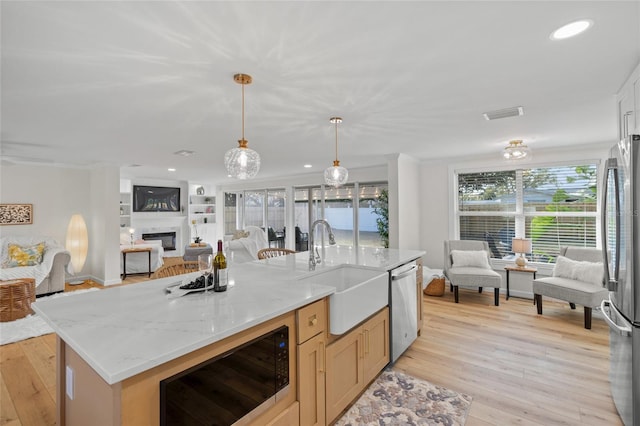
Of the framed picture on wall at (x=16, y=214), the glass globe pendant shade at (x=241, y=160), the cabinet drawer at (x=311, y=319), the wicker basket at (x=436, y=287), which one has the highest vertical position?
the glass globe pendant shade at (x=241, y=160)

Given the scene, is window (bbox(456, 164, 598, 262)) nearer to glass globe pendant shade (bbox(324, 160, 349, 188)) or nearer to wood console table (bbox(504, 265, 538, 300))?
wood console table (bbox(504, 265, 538, 300))

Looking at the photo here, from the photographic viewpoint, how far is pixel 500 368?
2.74m

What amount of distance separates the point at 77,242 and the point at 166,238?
3106 millimetres

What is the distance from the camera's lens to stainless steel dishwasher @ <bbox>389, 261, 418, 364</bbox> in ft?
8.78

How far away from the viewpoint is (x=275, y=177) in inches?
326

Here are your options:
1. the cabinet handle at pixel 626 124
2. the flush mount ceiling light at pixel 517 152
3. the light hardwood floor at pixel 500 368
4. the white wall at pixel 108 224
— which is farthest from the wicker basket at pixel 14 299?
the cabinet handle at pixel 626 124

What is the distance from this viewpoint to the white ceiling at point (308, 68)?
1.47 metres

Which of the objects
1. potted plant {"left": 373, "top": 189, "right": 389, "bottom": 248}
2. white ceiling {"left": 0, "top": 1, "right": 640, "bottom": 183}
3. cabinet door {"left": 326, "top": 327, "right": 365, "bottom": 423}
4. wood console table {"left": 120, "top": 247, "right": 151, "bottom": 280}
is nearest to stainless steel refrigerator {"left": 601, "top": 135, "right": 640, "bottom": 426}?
white ceiling {"left": 0, "top": 1, "right": 640, "bottom": 183}

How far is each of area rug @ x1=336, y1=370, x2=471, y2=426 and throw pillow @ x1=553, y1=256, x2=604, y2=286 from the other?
279 cm

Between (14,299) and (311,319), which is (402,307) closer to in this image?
(311,319)

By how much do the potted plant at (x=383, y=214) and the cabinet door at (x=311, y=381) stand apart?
4.61m

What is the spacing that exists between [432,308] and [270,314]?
11.8 feet

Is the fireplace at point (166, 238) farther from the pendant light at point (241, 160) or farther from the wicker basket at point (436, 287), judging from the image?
the pendant light at point (241, 160)

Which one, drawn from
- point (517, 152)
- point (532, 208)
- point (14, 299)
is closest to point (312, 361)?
point (517, 152)
